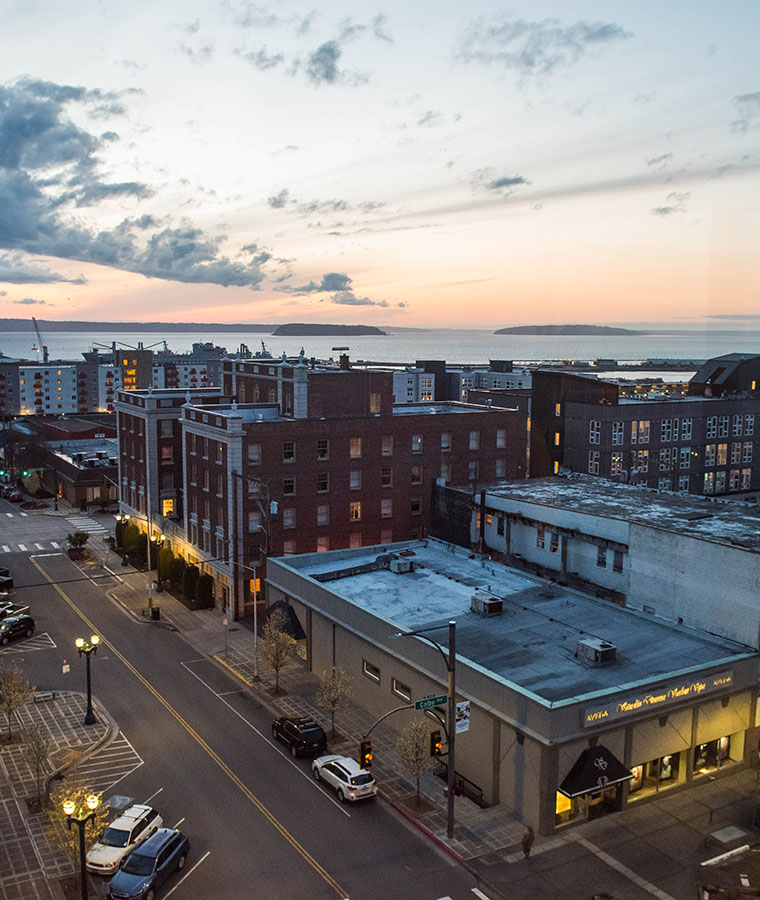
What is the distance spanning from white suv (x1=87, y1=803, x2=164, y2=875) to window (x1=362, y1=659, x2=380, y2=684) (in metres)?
13.8

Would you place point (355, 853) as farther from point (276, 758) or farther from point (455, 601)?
point (455, 601)

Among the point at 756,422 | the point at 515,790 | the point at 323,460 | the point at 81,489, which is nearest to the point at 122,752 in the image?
the point at 515,790

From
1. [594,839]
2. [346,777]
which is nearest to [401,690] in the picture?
[346,777]

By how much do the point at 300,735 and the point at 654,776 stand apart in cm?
1574

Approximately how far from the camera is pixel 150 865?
92.4ft

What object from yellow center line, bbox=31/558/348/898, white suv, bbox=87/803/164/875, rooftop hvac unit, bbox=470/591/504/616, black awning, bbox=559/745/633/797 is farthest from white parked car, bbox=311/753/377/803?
rooftop hvac unit, bbox=470/591/504/616

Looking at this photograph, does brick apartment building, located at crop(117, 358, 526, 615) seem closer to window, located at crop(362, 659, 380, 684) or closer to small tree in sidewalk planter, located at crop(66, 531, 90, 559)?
small tree in sidewalk planter, located at crop(66, 531, 90, 559)

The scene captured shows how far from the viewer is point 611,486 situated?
208ft

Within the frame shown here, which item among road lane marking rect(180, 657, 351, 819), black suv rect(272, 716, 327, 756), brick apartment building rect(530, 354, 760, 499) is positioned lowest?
road lane marking rect(180, 657, 351, 819)

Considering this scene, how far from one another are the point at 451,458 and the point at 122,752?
38570 millimetres

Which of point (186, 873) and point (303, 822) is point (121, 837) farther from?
point (303, 822)

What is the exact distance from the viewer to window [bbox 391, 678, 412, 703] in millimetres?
40031

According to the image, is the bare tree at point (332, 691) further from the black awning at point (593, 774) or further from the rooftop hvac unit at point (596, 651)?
the black awning at point (593, 774)

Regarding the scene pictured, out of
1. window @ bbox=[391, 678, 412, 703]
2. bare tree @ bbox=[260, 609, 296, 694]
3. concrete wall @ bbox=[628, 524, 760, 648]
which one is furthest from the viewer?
bare tree @ bbox=[260, 609, 296, 694]
